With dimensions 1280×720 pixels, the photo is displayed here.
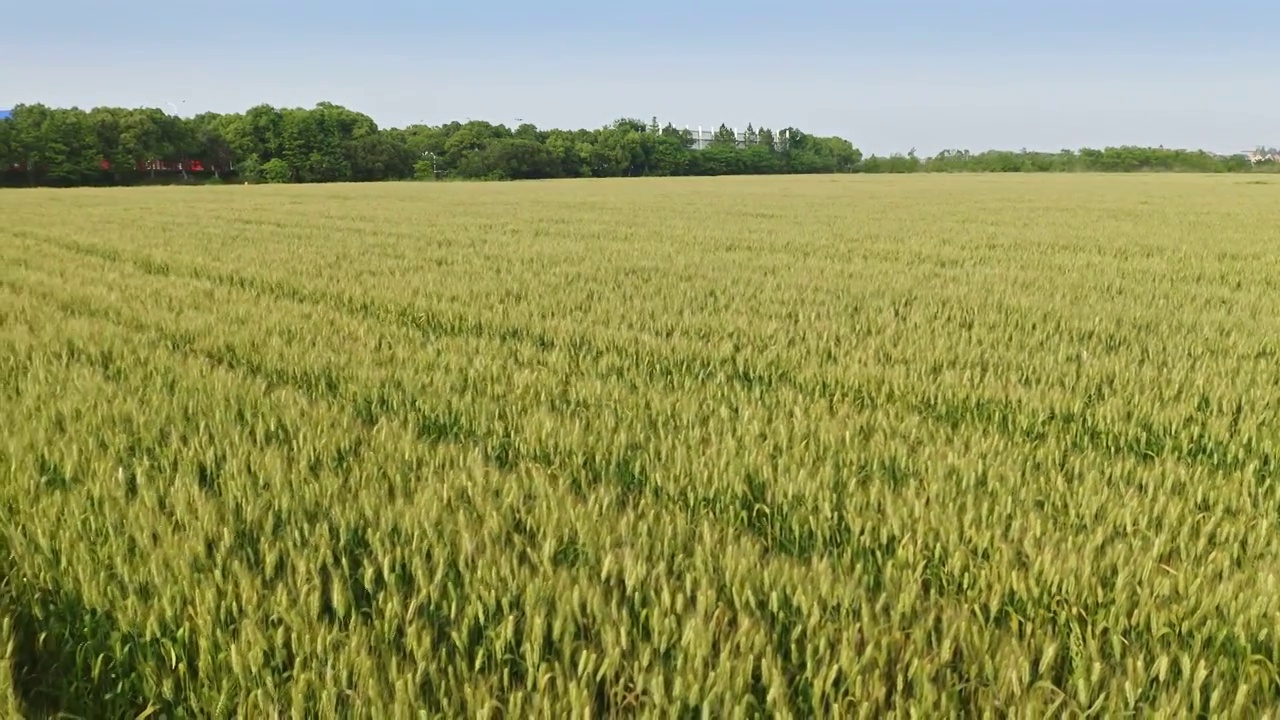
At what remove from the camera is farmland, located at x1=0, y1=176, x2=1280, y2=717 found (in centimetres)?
201

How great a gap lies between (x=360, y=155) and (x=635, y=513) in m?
93.7

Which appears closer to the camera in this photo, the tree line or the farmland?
the farmland

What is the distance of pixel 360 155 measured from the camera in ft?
294

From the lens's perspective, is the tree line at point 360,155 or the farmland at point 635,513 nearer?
the farmland at point 635,513

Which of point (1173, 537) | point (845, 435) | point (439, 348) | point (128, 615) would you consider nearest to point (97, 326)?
point (439, 348)

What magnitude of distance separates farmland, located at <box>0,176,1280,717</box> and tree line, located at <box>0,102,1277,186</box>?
8014cm

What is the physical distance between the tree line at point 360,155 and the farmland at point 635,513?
80.1 meters

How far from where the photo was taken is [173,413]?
4.09m

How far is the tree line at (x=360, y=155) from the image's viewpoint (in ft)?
243

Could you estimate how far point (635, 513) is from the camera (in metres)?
2.92

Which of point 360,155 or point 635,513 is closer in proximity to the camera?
point 635,513

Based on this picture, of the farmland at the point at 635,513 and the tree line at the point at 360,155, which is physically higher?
the tree line at the point at 360,155

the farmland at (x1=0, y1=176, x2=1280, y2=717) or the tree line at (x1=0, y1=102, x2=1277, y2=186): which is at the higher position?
the tree line at (x1=0, y1=102, x2=1277, y2=186)

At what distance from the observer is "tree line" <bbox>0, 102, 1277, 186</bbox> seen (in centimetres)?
7419
